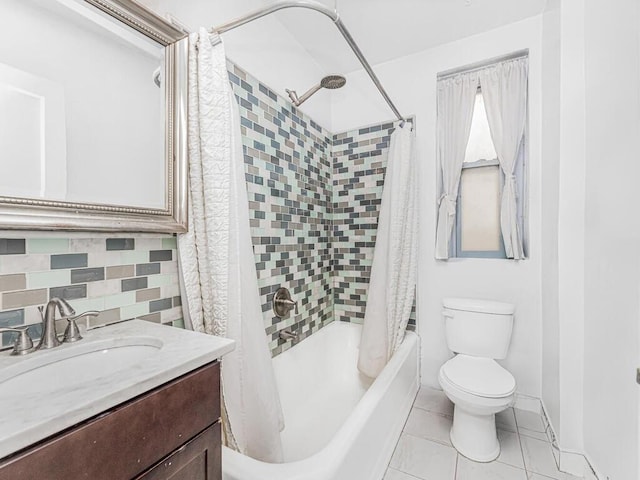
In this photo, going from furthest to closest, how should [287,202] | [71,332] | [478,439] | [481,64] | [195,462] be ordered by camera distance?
[481,64] < [287,202] < [478,439] < [71,332] < [195,462]

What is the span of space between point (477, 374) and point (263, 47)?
223 centimetres

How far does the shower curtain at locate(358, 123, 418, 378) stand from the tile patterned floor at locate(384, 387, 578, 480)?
429 mm

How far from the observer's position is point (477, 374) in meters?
1.67

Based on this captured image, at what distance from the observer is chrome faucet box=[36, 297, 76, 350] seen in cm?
79

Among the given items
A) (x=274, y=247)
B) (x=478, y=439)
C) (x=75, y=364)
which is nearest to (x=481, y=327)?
(x=478, y=439)

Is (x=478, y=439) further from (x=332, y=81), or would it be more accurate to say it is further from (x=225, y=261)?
(x=332, y=81)

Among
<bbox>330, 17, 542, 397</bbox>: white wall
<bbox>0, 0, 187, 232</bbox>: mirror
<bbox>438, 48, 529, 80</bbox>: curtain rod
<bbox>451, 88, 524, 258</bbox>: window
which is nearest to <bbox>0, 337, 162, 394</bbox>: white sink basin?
<bbox>0, 0, 187, 232</bbox>: mirror

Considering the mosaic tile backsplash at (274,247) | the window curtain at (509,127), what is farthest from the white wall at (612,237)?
the mosaic tile backsplash at (274,247)

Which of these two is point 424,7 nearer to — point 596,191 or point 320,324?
point 596,191

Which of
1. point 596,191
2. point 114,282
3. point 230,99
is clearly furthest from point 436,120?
point 114,282

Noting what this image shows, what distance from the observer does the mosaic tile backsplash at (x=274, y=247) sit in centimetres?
87

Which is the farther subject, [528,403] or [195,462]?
[528,403]

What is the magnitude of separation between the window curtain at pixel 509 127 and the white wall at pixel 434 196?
63 mm

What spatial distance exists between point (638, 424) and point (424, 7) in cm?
225
